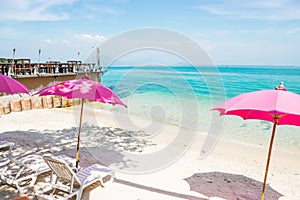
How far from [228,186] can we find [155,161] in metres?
1.94

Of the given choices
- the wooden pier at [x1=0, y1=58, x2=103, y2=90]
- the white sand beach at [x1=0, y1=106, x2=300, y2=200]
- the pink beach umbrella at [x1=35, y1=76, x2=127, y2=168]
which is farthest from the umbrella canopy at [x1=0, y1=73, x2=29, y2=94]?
the wooden pier at [x1=0, y1=58, x2=103, y2=90]

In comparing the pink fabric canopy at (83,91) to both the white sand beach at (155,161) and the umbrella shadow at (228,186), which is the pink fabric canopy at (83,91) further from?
the umbrella shadow at (228,186)

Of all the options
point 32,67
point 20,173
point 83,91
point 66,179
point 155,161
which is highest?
point 32,67

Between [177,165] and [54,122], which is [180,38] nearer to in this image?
[177,165]

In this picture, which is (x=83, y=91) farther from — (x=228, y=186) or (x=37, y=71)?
(x=37, y=71)

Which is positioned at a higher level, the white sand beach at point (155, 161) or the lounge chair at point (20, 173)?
the lounge chair at point (20, 173)

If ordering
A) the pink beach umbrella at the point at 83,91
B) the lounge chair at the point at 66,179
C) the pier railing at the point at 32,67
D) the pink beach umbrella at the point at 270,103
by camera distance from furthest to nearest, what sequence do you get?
the pier railing at the point at 32,67
the pink beach umbrella at the point at 83,91
the lounge chair at the point at 66,179
the pink beach umbrella at the point at 270,103

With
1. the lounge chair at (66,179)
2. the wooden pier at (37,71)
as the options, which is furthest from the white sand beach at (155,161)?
the wooden pier at (37,71)

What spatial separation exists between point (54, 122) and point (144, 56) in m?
4.56

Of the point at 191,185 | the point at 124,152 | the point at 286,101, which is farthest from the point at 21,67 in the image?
the point at 286,101

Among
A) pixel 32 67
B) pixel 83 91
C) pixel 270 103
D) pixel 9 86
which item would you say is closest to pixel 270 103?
pixel 270 103

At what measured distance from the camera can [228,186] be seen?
15.5 ft

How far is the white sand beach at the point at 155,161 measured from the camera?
425 centimetres

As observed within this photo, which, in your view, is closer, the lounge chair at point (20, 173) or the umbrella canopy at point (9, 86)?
the lounge chair at point (20, 173)
